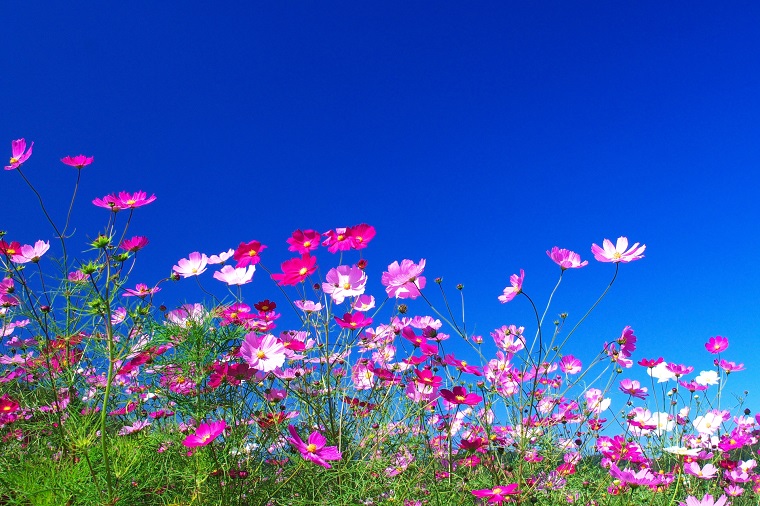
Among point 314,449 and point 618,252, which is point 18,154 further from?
point 618,252

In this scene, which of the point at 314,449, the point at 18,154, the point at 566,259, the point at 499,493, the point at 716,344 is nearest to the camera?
the point at 314,449

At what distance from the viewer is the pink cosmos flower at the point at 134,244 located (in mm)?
1920

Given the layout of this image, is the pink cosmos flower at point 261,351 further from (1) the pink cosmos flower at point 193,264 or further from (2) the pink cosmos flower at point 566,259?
(2) the pink cosmos flower at point 566,259

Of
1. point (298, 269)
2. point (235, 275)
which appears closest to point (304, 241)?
point (298, 269)

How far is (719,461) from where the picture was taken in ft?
8.94

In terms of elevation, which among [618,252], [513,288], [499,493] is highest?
[618,252]

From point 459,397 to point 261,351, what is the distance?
0.69 metres

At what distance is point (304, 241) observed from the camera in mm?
1952

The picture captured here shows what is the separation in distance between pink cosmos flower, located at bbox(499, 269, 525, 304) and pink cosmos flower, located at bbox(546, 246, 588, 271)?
11 centimetres

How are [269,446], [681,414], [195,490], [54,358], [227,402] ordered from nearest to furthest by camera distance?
1. [195,490]
2. [227,402]
3. [269,446]
4. [54,358]
5. [681,414]

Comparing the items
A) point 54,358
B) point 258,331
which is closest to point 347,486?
point 258,331

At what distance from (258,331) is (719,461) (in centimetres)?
220

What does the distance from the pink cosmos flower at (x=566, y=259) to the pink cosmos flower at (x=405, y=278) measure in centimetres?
40

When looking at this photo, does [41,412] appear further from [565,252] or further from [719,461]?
[719,461]
